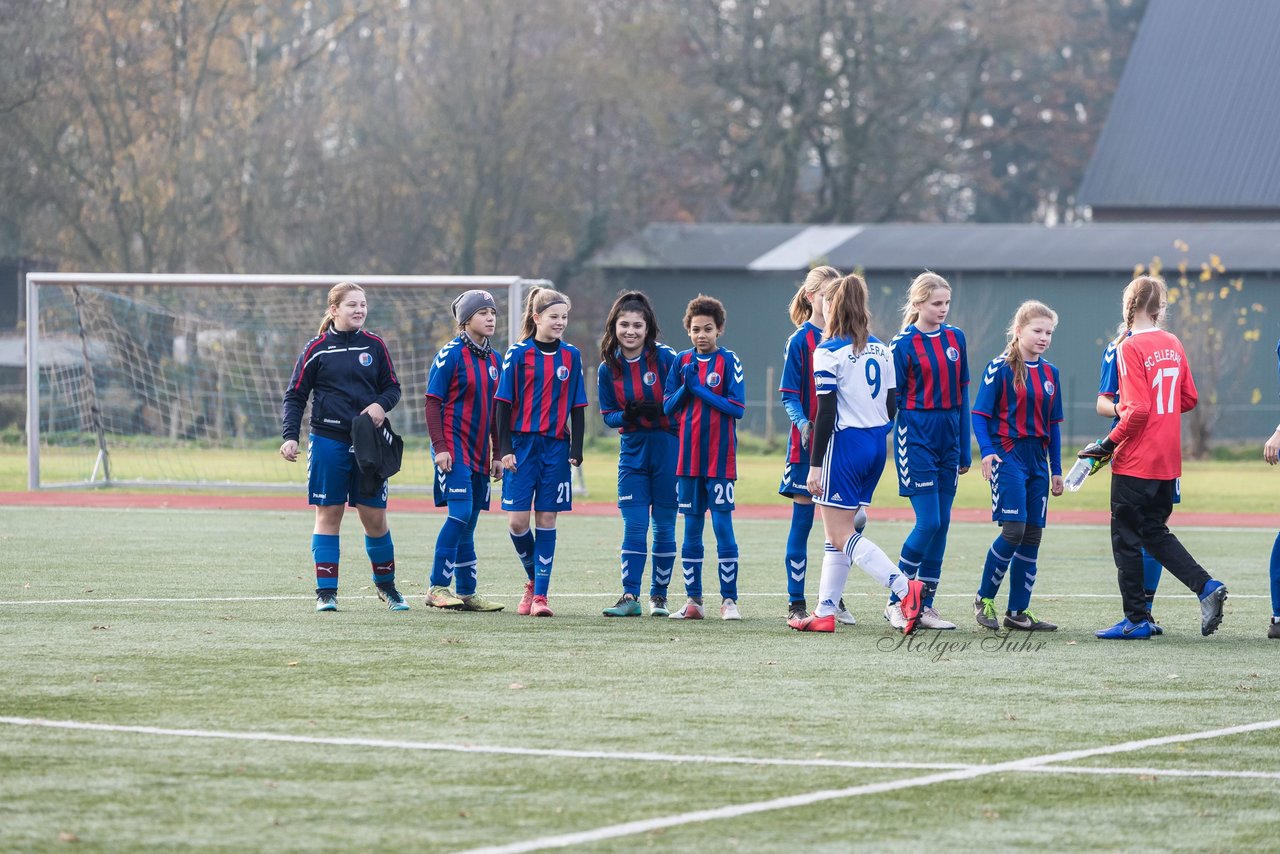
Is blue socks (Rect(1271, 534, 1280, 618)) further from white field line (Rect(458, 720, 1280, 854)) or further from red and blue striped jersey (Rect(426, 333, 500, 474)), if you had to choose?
red and blue striped jersey (Rect(426, 333, 500, 474))

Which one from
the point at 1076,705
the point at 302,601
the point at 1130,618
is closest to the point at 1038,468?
the point at 1130,618

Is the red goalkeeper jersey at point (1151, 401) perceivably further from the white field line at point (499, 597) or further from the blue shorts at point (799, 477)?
the white field line at point (499, 597)

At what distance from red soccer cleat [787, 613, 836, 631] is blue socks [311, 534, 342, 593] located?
8.39ft

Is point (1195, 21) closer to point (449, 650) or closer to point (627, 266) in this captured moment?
point (627, 266)

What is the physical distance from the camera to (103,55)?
37.3 meters

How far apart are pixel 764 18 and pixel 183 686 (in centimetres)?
4655

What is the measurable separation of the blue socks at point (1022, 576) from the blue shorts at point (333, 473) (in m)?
3.43

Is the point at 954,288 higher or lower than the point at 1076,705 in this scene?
higher

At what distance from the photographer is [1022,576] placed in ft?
31.2

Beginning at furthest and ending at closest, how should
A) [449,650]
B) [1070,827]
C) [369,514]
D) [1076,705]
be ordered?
[369,514] < [449,650] < [1076,705] < [1070,827]

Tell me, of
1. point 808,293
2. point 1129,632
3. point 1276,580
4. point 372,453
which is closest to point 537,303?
point 372,453

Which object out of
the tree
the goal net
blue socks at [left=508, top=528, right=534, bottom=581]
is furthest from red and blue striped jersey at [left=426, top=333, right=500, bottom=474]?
the tree

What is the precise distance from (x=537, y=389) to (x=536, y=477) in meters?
0.47

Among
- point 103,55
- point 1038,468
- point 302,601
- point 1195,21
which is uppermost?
point 1195,21
